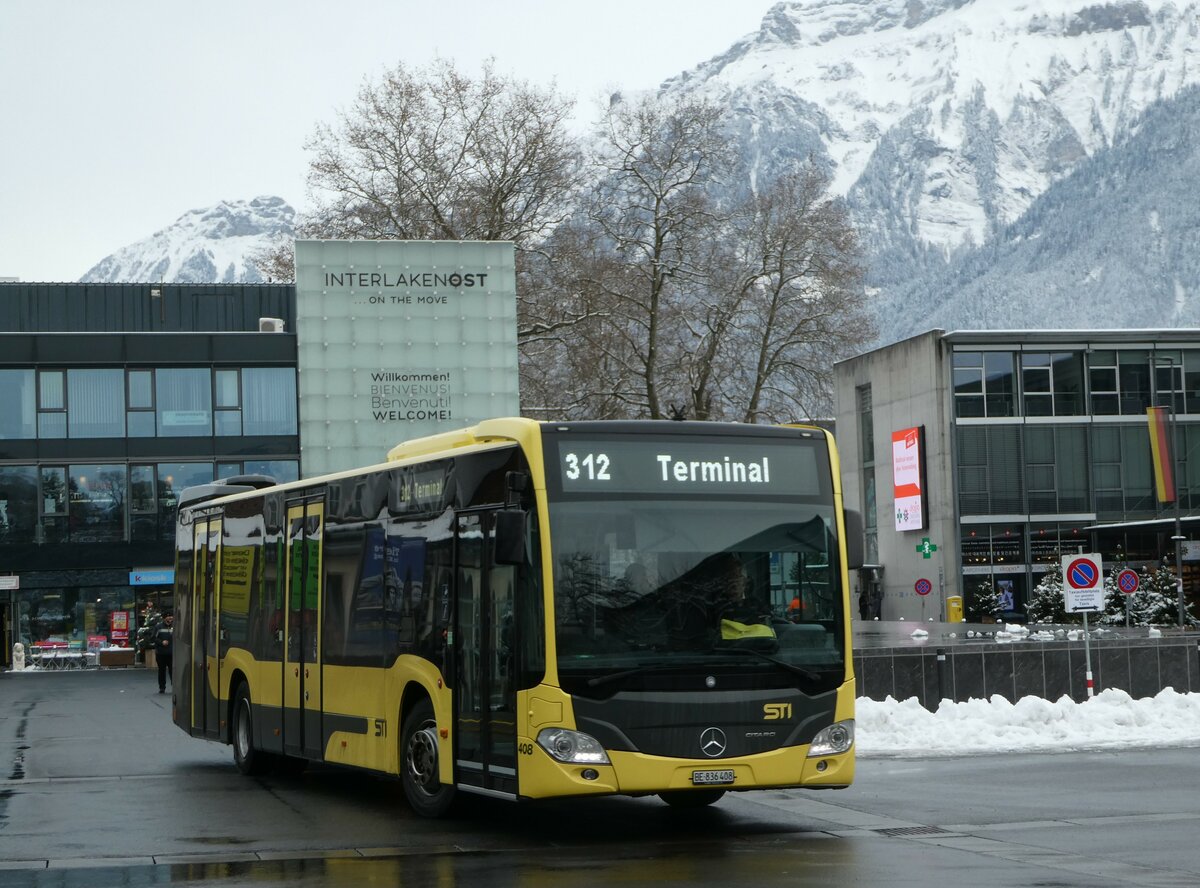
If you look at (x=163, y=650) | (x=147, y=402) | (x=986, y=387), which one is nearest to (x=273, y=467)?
(x=147, y=402)

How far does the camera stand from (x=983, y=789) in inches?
619

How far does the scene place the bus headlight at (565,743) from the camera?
39.2 feet

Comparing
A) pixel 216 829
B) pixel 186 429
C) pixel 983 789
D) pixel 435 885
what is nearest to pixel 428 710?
pixel 216 829

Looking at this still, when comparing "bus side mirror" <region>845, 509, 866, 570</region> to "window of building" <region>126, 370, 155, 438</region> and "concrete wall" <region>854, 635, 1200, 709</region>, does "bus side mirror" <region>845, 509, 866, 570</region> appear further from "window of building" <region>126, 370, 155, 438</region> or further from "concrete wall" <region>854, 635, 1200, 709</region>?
"window of building" <region>126, 370, 155, 438</region>

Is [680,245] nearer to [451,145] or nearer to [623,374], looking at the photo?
[623,374]

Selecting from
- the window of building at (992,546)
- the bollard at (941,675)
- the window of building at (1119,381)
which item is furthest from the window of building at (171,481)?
the bollard at (941,675)

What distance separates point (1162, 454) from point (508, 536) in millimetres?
53364

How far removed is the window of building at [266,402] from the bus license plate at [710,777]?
44.3 meters

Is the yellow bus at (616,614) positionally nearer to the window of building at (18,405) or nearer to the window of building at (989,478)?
the window of building at (18,405)

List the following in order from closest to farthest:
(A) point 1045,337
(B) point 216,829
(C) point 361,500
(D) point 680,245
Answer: (B) point 216,829, (C) point 361,500, (D) point 680,245, (A) point 1045,337

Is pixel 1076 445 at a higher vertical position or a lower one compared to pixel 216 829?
higher

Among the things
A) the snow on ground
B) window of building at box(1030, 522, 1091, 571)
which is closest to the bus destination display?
the snow on ground

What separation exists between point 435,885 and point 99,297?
53.0 metres

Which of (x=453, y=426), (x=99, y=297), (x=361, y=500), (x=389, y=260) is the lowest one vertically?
(x=361, y=500)
